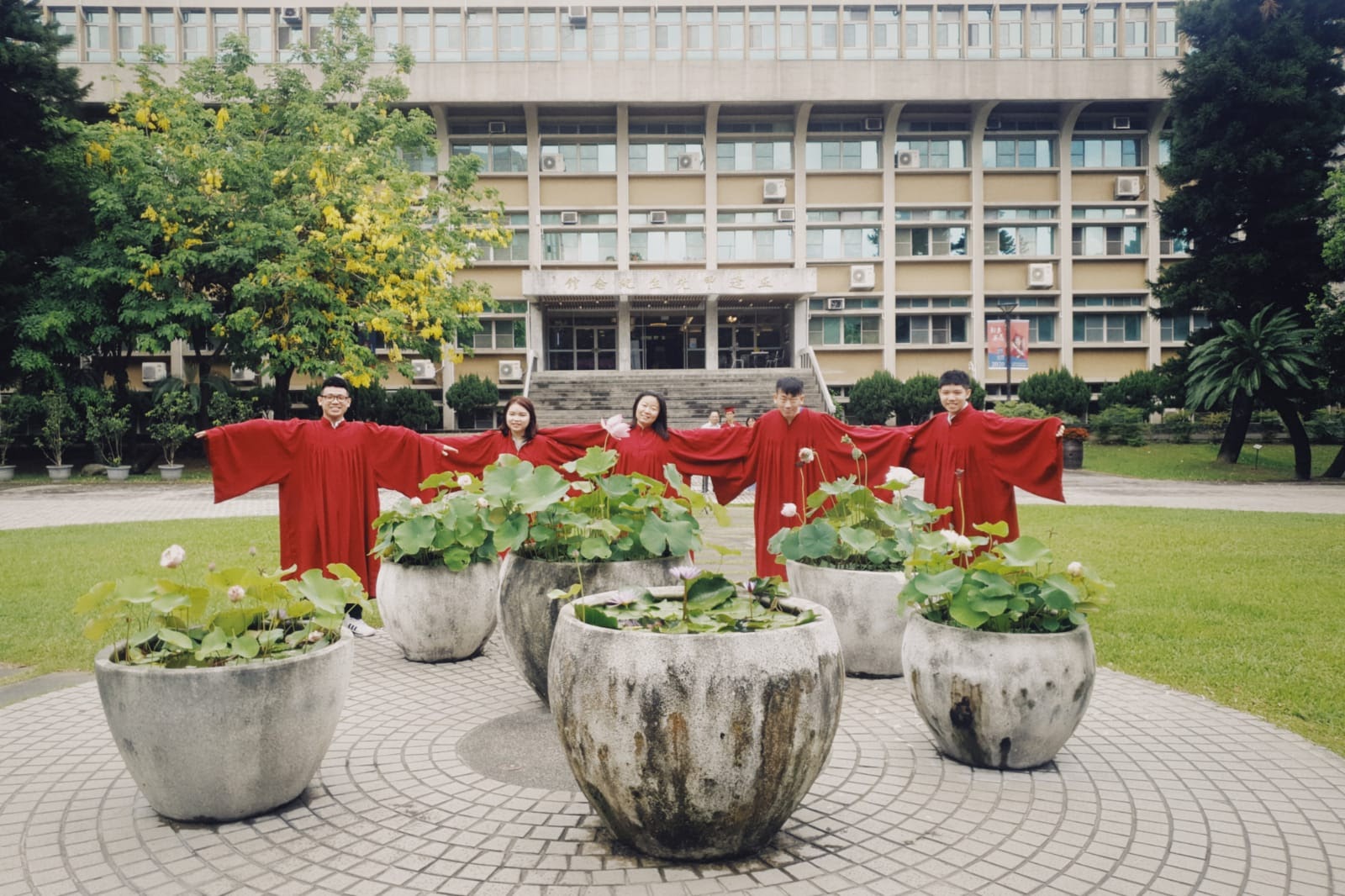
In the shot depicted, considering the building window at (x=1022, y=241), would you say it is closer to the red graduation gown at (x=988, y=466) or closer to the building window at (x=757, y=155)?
the building window at (x=757, y=155)

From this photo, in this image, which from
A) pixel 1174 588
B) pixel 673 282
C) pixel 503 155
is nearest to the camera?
pixel 1174 588

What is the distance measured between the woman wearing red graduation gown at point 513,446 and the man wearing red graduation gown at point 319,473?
1.78 feet

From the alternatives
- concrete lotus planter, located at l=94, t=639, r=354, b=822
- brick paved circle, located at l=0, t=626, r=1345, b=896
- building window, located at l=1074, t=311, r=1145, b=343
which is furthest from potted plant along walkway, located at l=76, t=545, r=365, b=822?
building window, located at l=1074, t=311, r=1145, b=343

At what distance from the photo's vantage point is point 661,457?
7.53m

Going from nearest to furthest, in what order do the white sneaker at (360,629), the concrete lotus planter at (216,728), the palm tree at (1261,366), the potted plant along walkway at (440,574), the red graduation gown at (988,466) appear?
the concrete lotus planter at (216,728), the potted plant along walkway at (440,574), the red graduation gown at (988,466), the white sneaker at (360,629), the palm tree at (1261,366)

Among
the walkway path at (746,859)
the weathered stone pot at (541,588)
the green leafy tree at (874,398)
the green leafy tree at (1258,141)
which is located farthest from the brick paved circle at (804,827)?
the green leafy tree at (874,398)

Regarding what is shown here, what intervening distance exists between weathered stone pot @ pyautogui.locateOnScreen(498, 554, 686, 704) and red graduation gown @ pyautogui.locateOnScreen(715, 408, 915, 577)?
278 cm

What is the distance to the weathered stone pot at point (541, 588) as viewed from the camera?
4.83 m

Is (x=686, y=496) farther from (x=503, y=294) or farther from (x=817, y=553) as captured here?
(x=503, y=294)

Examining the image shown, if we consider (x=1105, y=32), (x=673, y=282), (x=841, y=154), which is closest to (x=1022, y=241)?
(x=841, y=154)

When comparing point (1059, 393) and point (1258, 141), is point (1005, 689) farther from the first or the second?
point (1059, 393)

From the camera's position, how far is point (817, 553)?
17.3 feet

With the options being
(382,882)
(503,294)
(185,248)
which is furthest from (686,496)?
(503,294)

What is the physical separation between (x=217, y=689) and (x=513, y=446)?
4.40 m
